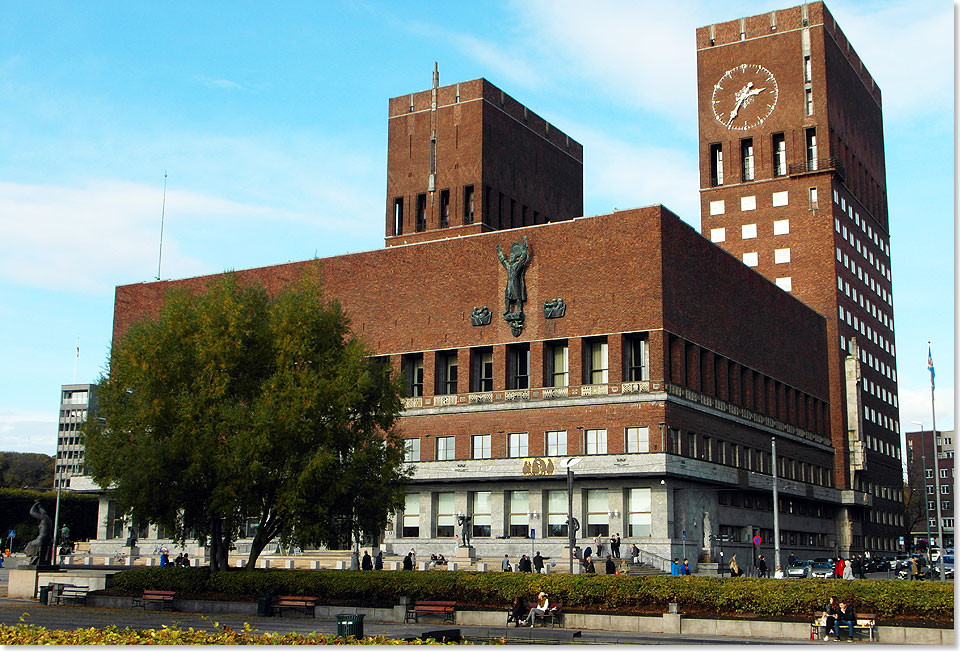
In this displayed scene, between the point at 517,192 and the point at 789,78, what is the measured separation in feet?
91.7

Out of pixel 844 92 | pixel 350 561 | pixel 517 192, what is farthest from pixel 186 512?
pixel 844 92

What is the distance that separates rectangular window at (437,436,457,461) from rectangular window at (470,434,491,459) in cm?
144

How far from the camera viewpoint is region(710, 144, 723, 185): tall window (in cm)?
10194

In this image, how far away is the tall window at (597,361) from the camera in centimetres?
6738

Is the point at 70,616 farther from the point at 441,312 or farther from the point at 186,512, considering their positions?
the point at 441,312

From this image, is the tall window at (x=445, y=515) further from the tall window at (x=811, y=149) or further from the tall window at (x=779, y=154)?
the tall window at (x=811, y=149)

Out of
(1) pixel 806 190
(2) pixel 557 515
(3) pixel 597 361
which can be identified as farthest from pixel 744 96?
(2) pixel 557 515

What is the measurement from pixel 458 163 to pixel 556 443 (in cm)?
3990

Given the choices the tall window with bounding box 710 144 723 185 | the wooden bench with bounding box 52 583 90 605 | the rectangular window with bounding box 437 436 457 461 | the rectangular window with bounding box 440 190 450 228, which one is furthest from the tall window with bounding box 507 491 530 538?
the tall window with bounding box 710 144 723 185

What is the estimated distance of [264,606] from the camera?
36.6 meters

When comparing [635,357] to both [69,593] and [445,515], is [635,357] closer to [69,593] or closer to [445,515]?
[445,515]

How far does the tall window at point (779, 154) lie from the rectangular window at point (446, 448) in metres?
46.9

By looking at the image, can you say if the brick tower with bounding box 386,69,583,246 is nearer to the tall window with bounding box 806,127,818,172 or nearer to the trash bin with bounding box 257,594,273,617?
the tall window with bounding box 806,127,818,172

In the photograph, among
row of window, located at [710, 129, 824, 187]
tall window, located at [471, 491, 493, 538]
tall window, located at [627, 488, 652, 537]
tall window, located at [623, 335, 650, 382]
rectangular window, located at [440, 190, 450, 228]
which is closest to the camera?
tall window, located at [627, 488, 652, 537]
